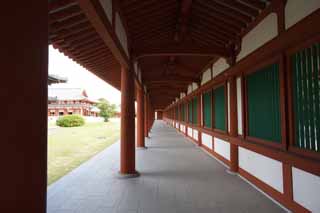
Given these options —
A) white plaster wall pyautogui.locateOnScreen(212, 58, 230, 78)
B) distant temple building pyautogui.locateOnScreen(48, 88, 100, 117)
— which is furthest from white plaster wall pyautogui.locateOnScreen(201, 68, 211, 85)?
distant temple building pyautogui.locateOnScreen(48, 88, 100, 117)

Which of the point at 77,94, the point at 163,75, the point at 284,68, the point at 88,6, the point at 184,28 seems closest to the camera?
the point at 88,6

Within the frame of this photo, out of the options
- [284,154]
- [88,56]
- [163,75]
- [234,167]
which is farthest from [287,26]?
[163,75]

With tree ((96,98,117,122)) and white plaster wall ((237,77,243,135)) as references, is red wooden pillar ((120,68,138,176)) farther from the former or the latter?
tree ((96,98,117,122))

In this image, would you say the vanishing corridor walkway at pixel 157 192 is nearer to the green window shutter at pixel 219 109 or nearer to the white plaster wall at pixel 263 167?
the white plaster wall at pixel 263 167

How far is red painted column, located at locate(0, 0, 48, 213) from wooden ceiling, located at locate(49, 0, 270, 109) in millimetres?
1840

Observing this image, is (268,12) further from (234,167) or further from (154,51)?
(234,167)

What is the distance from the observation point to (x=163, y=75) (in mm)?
8703

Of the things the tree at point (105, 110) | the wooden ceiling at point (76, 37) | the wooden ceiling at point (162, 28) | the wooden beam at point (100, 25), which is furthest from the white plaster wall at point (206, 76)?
the tree at point (105, 110)

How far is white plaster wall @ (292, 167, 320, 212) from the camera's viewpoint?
234 cm

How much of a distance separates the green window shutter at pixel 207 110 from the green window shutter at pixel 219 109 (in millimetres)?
637

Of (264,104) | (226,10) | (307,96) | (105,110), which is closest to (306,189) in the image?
(307,96)

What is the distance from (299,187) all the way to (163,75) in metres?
6.77

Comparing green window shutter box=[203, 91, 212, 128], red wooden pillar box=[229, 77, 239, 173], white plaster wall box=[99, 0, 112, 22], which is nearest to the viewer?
white plaster wall box=[99, 0, 112, 22]

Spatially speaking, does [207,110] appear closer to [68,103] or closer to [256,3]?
[256,3]
